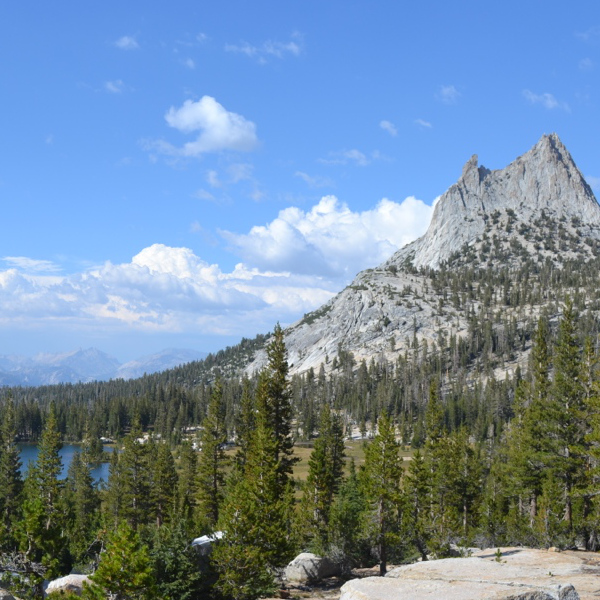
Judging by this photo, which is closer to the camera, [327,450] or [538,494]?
[538,494]

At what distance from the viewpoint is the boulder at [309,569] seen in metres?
42.0

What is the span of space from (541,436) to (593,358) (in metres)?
8.56

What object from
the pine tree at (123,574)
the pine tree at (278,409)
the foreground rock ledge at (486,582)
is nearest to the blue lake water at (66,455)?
the pine tree at (278,409)

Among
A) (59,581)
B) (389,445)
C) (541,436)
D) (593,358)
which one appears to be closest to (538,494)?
(541,436)

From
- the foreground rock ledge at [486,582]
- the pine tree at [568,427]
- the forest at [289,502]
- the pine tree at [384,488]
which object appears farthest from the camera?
the pine tree at [568,427]

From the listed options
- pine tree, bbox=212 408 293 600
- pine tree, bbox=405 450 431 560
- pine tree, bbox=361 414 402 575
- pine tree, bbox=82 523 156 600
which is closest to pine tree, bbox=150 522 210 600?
pine tree, bbox=212 408 293 600

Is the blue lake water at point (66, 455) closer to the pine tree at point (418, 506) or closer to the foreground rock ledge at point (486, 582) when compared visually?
the pine tree at point (418, 506)

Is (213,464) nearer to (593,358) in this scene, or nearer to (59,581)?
(59,581)

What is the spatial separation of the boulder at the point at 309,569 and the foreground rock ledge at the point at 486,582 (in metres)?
20.4

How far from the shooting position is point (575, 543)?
39.7 m

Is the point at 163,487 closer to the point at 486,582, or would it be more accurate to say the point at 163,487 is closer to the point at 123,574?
the point at 123,574

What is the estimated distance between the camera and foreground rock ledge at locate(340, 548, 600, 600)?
17.6 metres

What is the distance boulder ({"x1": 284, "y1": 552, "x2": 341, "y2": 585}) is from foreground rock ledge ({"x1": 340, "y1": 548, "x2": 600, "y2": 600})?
20.4 meters

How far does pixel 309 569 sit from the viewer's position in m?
42.3
